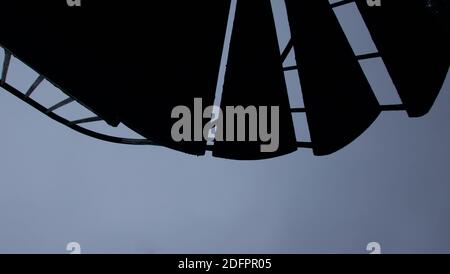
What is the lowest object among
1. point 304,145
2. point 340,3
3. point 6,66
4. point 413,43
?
point 304,145

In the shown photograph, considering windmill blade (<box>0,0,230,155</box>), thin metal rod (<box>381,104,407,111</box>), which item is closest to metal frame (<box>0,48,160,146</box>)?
windmill blade (<box>0,0,230,155</box>)

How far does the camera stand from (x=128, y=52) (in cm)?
463

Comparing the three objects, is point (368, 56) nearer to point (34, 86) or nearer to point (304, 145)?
Answer: point (304, 145)

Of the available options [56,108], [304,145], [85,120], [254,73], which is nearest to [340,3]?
[254,73]

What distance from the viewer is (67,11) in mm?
4207

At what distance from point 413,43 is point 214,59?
3.10m

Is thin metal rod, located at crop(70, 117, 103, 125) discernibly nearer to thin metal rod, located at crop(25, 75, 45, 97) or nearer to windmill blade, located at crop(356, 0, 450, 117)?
thin metal rod, located at crop(25, 75, 45, 97)

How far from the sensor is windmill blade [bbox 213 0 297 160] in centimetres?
515

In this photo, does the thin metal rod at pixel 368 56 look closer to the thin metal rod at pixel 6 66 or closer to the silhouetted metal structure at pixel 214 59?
the silhouetted metal structure at pixel 214 59

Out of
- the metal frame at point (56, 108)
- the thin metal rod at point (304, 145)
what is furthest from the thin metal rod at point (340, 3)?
the metal frame at point (56, 108)

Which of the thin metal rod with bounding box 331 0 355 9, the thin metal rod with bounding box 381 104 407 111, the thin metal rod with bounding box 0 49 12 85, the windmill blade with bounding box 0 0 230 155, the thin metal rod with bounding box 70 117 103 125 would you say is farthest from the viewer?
the thin metal rod with bounding box 381 104 407 111

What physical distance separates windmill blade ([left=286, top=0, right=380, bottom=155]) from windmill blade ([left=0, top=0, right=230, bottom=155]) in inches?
50.4

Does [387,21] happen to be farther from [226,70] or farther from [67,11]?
[67,11]
